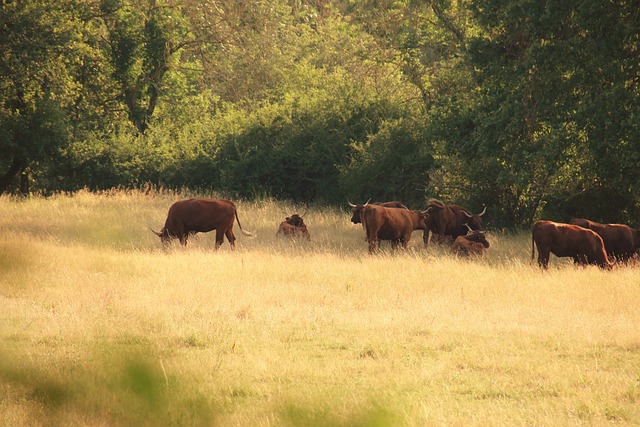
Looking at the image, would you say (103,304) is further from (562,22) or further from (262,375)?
(562,22)

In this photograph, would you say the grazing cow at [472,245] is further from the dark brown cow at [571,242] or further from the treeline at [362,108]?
the treeline at [362,108]

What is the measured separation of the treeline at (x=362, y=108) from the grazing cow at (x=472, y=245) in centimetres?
229

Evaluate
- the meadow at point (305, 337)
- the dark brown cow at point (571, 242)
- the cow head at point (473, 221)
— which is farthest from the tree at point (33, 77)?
the dark brown cow at point (571, 242)

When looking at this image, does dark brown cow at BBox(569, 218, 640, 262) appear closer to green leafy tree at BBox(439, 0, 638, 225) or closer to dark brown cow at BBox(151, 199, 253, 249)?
green leafy tree at BBox(439, 0, 638, 225)

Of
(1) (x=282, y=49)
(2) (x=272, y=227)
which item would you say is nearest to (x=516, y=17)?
(2) (x=272, y=227)

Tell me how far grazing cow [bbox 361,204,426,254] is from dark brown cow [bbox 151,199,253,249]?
306 cm

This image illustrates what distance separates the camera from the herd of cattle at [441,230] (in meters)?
15.8

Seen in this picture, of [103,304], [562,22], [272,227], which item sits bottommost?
[272,227]

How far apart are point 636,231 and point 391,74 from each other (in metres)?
18.4

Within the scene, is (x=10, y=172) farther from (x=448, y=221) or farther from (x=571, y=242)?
(x=571, y=242)

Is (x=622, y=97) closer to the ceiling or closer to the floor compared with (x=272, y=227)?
closer to the ceiling

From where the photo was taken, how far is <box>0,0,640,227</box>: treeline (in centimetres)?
1886

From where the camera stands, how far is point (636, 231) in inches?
Answer: 669

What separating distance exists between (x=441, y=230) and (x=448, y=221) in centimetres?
34
